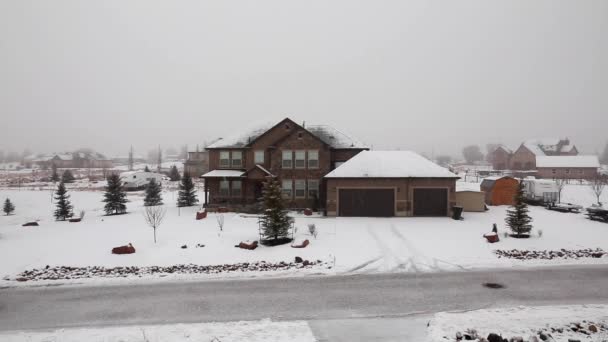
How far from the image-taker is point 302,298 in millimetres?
11320

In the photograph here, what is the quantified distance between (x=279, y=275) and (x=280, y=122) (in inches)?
800

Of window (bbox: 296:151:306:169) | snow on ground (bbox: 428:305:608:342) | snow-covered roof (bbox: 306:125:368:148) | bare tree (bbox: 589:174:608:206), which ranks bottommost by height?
snow on ground (bbox: 428:305:608:342)

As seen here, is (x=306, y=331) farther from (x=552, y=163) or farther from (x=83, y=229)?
(x=552, y=163)

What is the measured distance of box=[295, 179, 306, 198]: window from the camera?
101 feet

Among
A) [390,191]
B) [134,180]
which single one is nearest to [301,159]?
[390,191]

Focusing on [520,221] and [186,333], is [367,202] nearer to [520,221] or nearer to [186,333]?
[520,221]

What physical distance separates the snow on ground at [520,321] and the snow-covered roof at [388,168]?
16.6 metres

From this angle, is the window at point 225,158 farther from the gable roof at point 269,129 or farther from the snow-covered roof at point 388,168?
the snow-covered roof at point 388,168

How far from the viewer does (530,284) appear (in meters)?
12.5

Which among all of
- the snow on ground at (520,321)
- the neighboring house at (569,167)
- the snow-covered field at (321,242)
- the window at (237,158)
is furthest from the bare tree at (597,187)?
the window at (237,158)

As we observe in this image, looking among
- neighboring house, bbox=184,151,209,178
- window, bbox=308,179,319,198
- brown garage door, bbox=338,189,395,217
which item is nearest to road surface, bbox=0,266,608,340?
brown garage door, bbox=338,189,395,217

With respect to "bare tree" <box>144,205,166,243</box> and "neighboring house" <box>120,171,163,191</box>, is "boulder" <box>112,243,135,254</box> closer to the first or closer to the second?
"bare tree" <box>144,205,166,243</box>

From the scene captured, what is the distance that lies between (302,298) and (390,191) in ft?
56.3

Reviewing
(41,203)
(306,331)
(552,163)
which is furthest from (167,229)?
(552,163)
